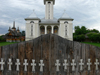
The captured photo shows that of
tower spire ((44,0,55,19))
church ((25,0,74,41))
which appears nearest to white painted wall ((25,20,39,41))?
church ((25,0,74,41))

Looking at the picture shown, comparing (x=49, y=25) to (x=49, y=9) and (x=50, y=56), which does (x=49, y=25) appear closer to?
(x=49, y=9)

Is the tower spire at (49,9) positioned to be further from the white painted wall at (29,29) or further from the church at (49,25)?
the white painted wall at (29,29)

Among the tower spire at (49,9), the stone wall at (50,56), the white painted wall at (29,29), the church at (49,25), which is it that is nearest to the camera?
the stone wall at (50,56)

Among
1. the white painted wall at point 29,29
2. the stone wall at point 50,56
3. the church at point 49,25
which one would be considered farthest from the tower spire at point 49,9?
the stone wall at point 50,56

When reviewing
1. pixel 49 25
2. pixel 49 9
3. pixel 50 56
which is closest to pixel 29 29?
pixel 49 25

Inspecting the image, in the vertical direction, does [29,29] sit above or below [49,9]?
below

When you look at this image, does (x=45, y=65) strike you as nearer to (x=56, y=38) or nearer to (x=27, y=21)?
(x=56, y=38)

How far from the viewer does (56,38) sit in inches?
85.0

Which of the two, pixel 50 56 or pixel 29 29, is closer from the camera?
pixel 50 56

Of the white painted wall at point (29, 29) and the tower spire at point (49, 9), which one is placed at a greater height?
the tower spire at point (49, 9)

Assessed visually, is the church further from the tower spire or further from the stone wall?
the stone wall

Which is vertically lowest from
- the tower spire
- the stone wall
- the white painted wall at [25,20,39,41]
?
the stone wall

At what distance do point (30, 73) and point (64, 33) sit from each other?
2506cm

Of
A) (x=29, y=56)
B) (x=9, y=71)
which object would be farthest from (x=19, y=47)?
(x=9, y=71)
